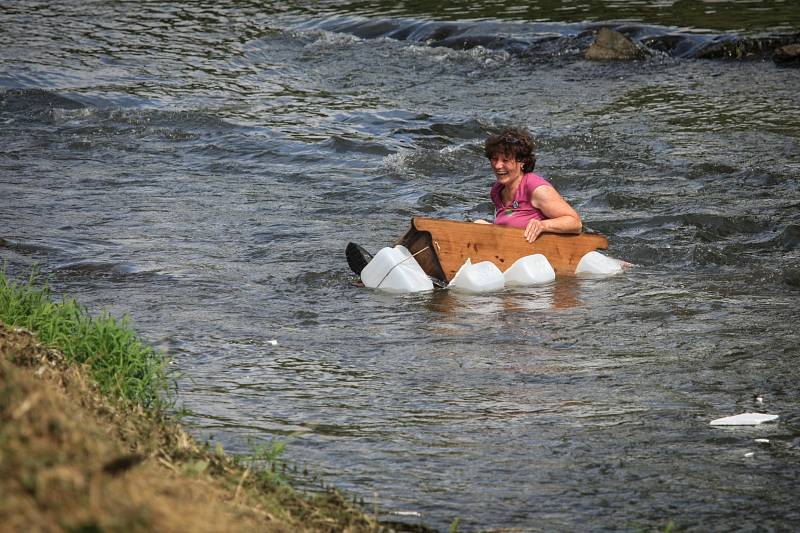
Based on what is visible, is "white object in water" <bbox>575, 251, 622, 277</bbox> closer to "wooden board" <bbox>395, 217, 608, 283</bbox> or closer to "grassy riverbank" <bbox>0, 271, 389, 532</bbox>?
"wooden board" <bbox>395, 217, 608, 283</bbox>

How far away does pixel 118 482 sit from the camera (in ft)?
10.2

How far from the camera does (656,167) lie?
517 inches

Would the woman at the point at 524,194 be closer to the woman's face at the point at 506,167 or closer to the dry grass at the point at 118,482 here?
the woman's face at the point at 506,167

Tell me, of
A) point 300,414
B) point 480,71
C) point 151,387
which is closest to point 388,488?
point 300,414

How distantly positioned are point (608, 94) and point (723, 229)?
7195 millimetres

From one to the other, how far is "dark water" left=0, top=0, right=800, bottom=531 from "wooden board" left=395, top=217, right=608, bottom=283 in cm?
35

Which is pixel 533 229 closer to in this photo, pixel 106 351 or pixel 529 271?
pixel 529 271

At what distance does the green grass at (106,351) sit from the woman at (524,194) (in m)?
3.52

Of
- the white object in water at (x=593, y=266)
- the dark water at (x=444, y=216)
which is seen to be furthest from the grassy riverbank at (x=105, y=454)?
the white object in water at (x=593, y=266)

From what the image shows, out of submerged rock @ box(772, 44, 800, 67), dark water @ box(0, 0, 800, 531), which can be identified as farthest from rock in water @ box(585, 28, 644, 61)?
submerged rock @ box(772, 44, 800, 67)

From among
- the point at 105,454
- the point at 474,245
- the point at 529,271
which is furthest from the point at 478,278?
the point at 105,454

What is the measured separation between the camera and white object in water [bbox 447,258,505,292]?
8.77 m

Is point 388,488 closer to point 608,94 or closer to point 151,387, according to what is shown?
point 151,387

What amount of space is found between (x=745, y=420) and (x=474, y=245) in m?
3.47
